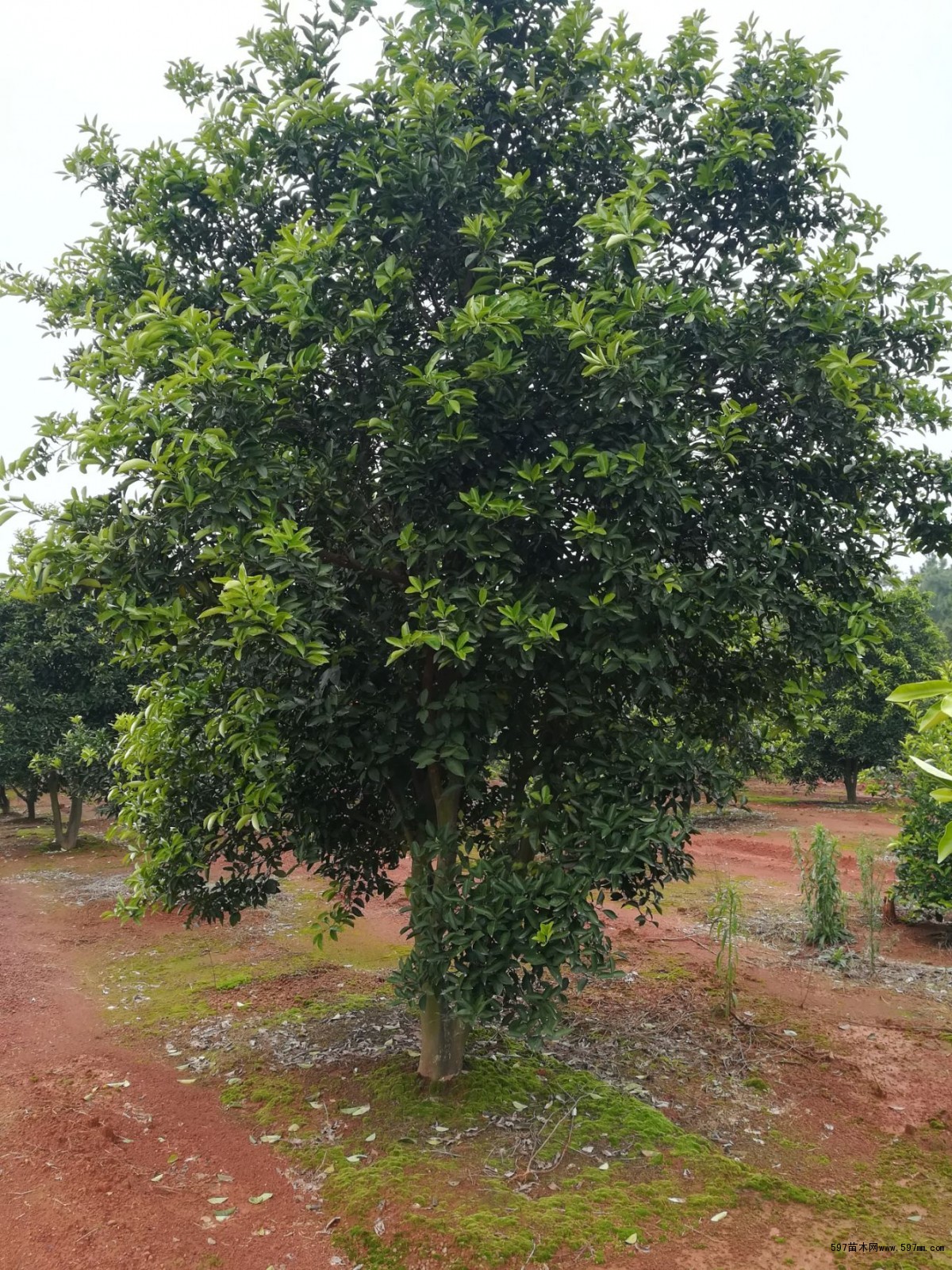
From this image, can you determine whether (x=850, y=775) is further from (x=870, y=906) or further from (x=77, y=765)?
(x=77, y=765)

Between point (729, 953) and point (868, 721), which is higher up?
point (868, 721)

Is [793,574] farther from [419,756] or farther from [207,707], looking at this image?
[207,707]

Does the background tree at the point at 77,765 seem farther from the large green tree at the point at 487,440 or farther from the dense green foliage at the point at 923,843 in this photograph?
the dense green foliage at the point at 923,843

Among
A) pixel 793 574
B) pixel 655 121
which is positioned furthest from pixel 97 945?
pixel 655 121

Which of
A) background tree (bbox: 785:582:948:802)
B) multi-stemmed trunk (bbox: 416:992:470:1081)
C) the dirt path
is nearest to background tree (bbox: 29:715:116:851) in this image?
the dirt path

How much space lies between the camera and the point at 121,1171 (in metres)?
5.73

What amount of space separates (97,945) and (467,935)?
8669 millimetres

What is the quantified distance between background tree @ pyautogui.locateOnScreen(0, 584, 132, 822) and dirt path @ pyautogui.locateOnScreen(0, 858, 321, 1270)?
10630 mm

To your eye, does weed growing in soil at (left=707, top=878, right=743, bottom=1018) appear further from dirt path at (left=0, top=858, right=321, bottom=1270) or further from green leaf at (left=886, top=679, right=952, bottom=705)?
green leaf at (left=886, top=679, right=952, bottom=705)

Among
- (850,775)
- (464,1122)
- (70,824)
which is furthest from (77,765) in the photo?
(850,775)

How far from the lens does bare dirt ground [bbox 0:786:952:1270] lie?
16.6ft

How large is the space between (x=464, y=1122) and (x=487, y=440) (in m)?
4.81

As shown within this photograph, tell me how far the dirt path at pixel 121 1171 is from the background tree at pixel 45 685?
10.6m

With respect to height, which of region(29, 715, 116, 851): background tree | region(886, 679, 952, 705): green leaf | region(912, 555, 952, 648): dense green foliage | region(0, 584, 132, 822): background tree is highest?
region(912, 555, 952, 648): dense green foliage
